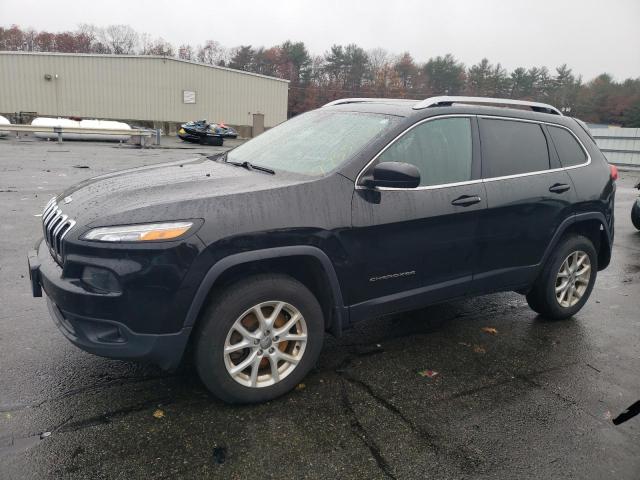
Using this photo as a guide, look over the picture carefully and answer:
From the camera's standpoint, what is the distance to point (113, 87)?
3569cm

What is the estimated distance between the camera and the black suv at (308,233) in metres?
2.68

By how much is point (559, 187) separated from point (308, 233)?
2.47 metres

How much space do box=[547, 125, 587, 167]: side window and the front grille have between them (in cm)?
388

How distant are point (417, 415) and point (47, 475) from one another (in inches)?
79.1

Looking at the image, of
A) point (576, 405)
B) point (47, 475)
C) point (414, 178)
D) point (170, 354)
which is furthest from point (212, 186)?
point (576, 405)

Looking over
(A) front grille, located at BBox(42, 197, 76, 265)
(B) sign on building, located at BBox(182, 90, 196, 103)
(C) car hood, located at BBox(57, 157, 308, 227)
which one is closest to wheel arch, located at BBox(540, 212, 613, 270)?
(C) car hood, located at BBox(57, 157, 308, 227)

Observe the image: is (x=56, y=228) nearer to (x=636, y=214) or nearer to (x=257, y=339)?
(x=257, y=339)

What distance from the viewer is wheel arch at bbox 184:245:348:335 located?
2.74 meters

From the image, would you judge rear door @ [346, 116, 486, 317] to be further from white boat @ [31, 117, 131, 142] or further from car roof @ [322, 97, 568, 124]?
white boat @ [31, 117, 131, 142]

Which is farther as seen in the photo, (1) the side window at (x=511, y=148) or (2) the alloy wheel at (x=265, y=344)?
(1) the side window at (x=511, y=148)

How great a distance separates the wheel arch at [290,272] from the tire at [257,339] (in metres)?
0.07

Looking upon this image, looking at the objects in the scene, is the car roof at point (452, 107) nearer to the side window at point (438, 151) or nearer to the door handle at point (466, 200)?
the side window at point (438, 151)

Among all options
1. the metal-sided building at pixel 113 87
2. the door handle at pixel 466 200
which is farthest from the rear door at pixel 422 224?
the metal-sided building at pixel 113 87

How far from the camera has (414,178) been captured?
3.14 m
